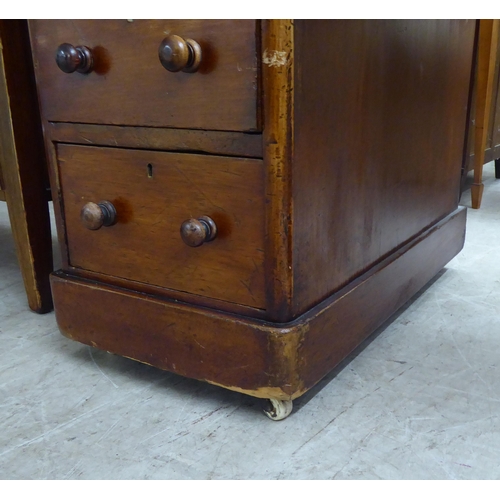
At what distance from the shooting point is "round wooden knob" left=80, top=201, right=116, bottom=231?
0.86 meters

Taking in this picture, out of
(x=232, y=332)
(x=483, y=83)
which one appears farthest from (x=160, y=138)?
(x=483, y=83)

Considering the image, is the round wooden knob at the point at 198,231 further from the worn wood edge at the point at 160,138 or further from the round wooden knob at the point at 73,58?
the round wooden knob at the point at 73,58

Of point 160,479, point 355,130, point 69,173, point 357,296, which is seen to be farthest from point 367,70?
point 160,479

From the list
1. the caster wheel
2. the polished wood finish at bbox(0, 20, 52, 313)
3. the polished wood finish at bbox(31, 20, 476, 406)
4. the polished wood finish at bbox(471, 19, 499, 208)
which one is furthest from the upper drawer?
the polished wood finish at bbox(471, 19, 499, 208)

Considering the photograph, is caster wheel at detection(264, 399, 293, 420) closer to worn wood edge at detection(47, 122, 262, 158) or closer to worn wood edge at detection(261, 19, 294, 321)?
worn wood edge at detection(261, 19, 294, 321)

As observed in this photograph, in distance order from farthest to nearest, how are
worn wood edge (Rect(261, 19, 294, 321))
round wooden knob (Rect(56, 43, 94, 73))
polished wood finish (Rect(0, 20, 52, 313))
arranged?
polished wood finish (Rect(0, 20, 52, 313))
round wooden knob (Rect(56, 43, 94, 73))
worn wood edge (Rect(261, 19, 294, 321))

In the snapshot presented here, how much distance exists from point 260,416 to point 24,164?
70 cm

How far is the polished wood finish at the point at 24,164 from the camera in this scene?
3.60 feet

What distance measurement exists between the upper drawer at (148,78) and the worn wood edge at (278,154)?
0.02m

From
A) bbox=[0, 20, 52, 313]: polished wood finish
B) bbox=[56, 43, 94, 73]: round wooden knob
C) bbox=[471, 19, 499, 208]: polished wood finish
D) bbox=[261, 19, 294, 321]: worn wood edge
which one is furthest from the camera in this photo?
bbox=[471, 19, 499, 208]: polished wood finish

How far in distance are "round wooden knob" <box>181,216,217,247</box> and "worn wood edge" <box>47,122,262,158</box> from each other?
10 cm

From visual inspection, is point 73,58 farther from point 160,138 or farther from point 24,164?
point 24,164

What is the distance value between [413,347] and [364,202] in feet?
1.05

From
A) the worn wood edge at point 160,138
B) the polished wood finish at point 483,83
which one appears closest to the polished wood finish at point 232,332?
the worn wood edge at point 160,138
